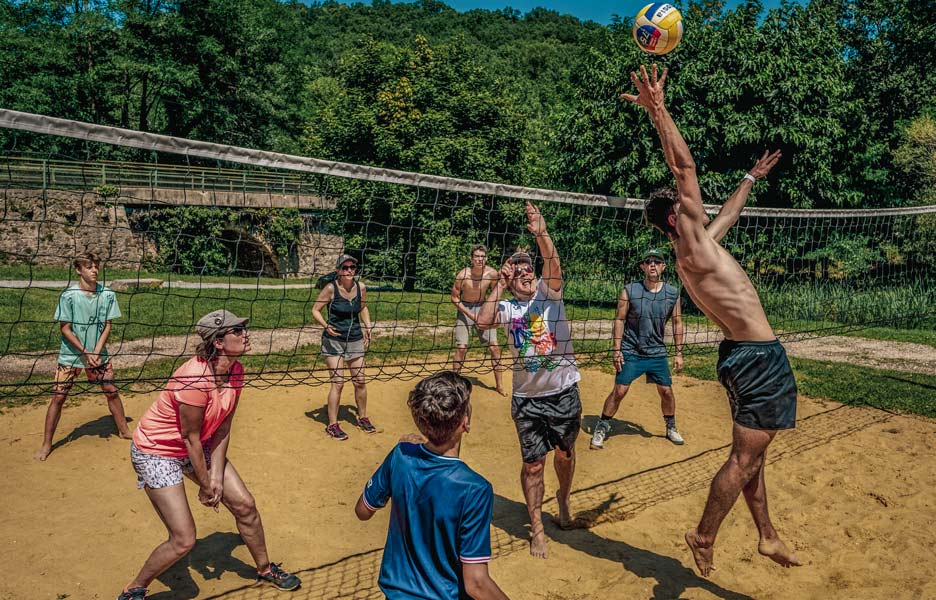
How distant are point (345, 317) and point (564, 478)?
308cm

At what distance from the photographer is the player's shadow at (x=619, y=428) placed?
7.45 m

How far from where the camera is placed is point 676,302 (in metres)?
7.09

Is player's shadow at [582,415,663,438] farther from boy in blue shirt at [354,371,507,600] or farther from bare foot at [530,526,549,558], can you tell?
boy in blue shirt at [354,371,507,600]

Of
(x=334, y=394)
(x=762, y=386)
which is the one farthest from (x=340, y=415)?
(x=762, y=386)

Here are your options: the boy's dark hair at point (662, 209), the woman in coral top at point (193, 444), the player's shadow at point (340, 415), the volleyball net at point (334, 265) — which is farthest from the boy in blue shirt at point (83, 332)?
the boy's dark hair at point (662, 209)

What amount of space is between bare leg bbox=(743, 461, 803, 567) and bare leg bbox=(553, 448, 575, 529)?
120 cm

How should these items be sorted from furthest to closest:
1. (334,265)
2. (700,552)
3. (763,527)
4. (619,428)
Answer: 1. (334,265)
2. (619,428)
3. (763,527)
4. (700,552)

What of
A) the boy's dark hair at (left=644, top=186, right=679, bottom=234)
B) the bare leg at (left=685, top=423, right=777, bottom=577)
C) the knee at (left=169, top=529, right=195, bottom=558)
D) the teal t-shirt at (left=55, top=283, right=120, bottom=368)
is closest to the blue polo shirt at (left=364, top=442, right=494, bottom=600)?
the knee at (left=169, top=529, right=195, bottom=558)

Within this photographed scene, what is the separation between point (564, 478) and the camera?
16.4ft

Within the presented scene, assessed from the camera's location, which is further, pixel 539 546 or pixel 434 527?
pixel 539 546

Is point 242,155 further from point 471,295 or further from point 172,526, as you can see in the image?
point 471,295

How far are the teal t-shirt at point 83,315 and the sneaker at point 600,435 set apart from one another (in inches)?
189

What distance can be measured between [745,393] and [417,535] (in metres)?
2.28

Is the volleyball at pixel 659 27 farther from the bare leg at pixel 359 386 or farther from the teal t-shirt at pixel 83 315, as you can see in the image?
the teal t-shirt at pixel 83 315
